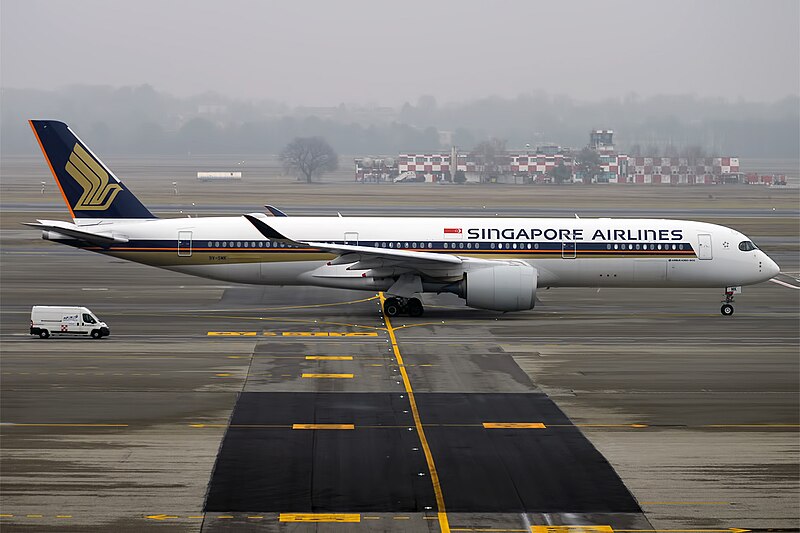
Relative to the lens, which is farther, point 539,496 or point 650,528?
point 539,496

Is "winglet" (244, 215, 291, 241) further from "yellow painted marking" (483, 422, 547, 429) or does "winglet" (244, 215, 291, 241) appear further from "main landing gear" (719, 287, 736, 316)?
"main landing gear" (719, 287, 736, 316)

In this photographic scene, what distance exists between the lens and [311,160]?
187 m

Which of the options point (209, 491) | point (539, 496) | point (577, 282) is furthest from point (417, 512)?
point (577, 282)

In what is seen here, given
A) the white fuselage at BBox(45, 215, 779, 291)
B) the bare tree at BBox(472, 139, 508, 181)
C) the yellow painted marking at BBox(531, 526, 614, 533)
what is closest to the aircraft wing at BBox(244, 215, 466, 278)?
the white fuselage at BBox(45, 215, 779, 291)

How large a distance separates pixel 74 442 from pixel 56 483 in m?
2.88

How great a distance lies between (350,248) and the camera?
40719 millimetres

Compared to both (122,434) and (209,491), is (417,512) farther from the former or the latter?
(122,434)

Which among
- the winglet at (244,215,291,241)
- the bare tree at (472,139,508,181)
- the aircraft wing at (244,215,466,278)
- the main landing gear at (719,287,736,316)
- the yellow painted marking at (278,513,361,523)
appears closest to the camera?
the yellow painted marking at (278,513,361,523)

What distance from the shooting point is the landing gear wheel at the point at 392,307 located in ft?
139

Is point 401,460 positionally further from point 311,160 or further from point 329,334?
point 311,160

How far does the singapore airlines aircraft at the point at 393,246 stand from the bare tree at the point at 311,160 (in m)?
135

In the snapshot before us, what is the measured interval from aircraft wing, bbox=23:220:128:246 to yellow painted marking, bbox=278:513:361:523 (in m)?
27.0

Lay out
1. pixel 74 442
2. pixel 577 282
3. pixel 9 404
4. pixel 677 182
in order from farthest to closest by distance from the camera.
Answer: pixel 677 182 < pixel 577 282 < pixel 9 404 < pixel 74 442

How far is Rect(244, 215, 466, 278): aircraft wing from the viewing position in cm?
4053
